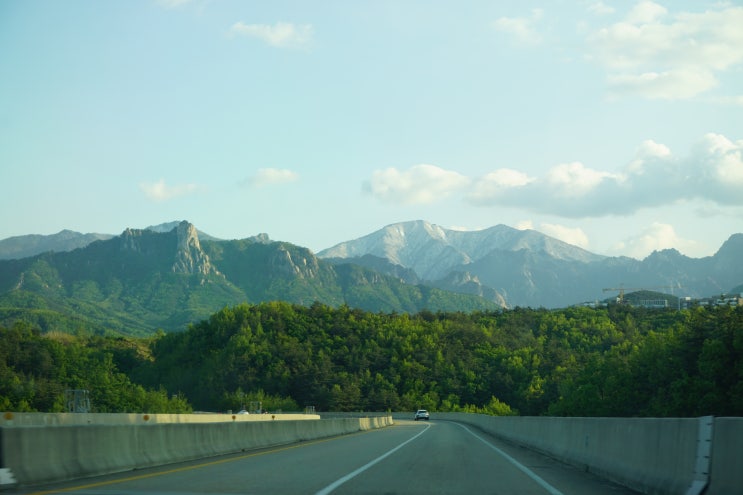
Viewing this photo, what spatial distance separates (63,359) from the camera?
537 feet

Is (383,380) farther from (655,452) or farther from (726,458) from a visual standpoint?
(726,458)

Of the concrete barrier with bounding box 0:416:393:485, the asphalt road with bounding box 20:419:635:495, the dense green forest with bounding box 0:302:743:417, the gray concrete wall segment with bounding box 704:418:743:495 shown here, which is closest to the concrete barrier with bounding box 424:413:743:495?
the gray concrete wall segment with bounding box 704:418:743:495

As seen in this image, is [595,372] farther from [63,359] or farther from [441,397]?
[63,359]

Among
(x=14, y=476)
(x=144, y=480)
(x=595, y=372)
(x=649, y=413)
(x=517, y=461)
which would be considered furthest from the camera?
(x=595, y=372)

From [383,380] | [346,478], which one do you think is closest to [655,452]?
[346,478]

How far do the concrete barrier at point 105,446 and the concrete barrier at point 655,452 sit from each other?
8.25 meters

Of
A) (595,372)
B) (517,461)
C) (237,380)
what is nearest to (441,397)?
(237,380)

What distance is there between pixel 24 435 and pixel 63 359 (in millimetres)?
162055

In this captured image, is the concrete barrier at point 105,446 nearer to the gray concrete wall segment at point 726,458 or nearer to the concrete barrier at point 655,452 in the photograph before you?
the concrete barrier at point 655,452

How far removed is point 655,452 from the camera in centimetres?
1232

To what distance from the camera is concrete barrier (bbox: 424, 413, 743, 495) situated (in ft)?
31.4

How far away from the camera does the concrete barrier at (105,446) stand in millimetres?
11789

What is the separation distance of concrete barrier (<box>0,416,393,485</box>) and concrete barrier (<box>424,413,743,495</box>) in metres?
8.25

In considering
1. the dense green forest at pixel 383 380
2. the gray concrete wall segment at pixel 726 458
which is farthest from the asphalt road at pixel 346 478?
the dense green forest at pixel 383 380
